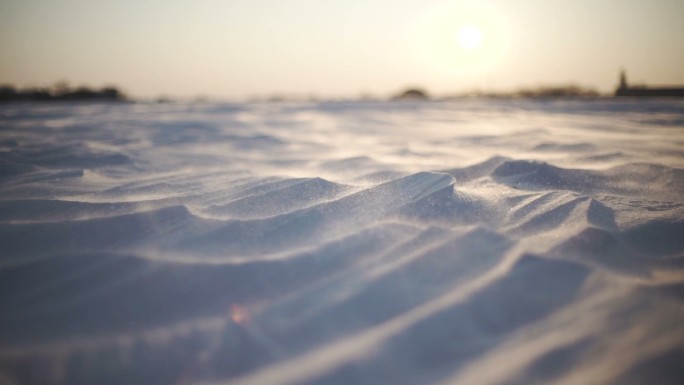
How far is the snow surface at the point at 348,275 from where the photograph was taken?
0.65m

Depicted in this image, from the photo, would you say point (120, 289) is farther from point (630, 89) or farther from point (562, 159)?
point (630, 89)

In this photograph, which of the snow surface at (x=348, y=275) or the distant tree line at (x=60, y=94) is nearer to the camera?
the snow surface at (x=348, y=275)

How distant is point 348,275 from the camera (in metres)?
0.86

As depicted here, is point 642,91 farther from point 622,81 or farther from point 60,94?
point 60,94

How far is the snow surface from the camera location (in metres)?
0.65

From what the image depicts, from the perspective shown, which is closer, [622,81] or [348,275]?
[348,275]

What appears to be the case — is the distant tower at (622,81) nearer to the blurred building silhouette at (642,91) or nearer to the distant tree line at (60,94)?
the blurred building silhouette at (642,91)

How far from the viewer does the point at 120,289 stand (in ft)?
2.77

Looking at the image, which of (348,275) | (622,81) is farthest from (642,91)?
(348,275)

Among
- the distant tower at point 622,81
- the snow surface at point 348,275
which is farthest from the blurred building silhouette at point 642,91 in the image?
the snow surface at point 348,275

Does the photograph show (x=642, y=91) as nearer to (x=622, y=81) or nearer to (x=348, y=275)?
(x=622, y=81)

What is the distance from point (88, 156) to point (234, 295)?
1.74 metres

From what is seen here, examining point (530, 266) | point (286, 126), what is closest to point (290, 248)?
point (530, 266)

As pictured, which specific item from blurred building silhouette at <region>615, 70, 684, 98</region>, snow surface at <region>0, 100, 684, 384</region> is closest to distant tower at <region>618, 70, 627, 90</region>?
blurred building silhouette at <region>615, 70, 684, 98</region>
